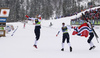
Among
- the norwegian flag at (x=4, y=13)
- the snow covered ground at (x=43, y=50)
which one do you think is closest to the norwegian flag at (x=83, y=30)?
the snow covered ground at (x=43, y=50)

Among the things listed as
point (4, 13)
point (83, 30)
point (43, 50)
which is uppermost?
point (83, 30)

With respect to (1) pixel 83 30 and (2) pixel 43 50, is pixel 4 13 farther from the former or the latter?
(1) pixel 83 30

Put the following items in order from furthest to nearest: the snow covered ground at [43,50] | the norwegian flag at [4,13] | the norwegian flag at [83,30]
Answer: the norwegian flag at [4,13]
the norwegian flag at [83,30]
the snow covered ground at [43,50]

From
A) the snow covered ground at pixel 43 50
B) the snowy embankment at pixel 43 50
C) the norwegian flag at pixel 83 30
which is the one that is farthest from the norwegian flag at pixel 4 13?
the norwegian flag at pixel 83 30

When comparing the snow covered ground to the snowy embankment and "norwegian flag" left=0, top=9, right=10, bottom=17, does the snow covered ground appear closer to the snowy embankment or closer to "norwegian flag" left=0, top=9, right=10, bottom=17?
the snowy embankment

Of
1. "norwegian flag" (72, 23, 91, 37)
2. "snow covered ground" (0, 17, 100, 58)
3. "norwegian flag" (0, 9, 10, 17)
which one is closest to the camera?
"snow covered ground" (0, 17, 100, 58)

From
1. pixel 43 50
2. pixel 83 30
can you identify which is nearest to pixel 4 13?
pixel 43 50

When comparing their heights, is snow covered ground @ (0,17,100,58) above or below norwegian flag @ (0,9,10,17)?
below

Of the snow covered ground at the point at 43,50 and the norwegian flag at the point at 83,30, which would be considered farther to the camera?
the norwegian flag at the point at 83,30

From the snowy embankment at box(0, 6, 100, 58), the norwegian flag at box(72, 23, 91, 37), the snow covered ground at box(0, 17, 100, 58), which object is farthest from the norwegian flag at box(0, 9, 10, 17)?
the norwegian flag at box(72, 23, 91, 37)

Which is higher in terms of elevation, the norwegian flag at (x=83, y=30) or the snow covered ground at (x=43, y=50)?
the norwegian flag at (x=83, y=30)

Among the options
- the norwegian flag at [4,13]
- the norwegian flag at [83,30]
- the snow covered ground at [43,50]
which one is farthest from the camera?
the norwegian flag at [4,13]

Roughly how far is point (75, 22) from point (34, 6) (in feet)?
239

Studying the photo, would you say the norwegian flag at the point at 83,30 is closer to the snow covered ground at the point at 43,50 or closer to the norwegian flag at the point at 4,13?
the snow covered ground at the point at 43,50
